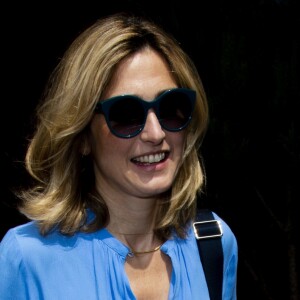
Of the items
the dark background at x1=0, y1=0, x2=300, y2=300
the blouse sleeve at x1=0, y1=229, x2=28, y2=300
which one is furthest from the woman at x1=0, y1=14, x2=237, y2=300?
the dark background at x1=0, y1=0, x2=300, y2=300

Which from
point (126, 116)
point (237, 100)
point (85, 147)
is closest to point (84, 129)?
point (85, 147)

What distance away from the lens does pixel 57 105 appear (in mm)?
2223

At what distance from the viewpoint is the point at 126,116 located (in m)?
2.09

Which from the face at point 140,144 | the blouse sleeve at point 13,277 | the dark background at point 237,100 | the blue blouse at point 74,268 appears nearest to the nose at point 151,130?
the face at point 140,144

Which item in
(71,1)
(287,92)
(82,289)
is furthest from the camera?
(71,1)

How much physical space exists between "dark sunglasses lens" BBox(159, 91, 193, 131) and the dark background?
3.22 feet

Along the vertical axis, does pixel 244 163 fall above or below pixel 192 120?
below

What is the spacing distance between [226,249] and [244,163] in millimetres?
984

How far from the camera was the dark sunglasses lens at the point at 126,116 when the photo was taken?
2092mm

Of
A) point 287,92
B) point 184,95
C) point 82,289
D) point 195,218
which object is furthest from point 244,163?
point 82,289

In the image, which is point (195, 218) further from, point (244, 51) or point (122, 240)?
point (244, 51)

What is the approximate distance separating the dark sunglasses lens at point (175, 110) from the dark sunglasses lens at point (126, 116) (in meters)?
0.07

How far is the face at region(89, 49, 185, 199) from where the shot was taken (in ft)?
6.98

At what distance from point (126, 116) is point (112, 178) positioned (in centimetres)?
21
